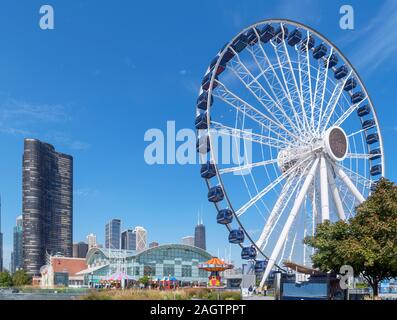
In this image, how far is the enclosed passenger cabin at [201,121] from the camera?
46.9m

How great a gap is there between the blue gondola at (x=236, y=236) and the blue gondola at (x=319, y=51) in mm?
22671

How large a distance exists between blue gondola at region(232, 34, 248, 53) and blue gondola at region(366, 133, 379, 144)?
21224 millimetres

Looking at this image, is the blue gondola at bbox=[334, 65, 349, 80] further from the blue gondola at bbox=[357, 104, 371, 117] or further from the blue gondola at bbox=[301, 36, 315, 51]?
the blue gondola at bbox=[357, 104, 371, 117]

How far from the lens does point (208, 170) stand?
46344 millimetres

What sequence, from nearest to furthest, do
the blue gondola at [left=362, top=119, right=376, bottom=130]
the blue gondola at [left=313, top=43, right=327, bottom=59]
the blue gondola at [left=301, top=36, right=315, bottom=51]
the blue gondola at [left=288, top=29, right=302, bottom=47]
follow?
the blue gondola at [left=288, top=29, right=302, bottom=47]
the blue gondola at [left=301, top=36, right=315, bottom=51]
the blue gondola at [left=313, top=43, right=327, bottom=59]
the blue gondola at [left=362, top=119, right=376, bottom=130]

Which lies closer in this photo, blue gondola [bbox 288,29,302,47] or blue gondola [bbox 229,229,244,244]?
blue gondola [bbox 229,229,244,244]

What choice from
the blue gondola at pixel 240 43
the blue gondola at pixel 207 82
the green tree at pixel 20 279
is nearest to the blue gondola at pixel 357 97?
the blue gondola at pixel 240 43

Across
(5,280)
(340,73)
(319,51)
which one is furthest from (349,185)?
(5,280)

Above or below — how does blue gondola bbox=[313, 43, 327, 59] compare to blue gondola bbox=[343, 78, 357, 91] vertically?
above

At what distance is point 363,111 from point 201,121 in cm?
2510

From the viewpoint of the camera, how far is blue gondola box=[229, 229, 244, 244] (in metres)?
→ 47.7

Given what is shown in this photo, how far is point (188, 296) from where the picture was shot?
→ 4250 cm

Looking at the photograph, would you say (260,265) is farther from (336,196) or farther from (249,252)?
(336,196)

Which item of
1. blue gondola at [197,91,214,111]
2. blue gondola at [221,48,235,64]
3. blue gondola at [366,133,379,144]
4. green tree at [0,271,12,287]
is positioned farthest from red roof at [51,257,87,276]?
blue gondola at [221,48,235,64]
